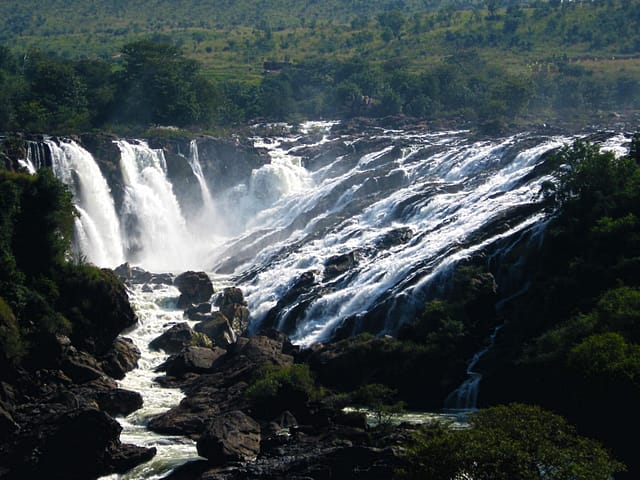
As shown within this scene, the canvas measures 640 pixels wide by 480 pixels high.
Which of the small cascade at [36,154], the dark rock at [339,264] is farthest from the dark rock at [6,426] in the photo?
the small cascade at [36,154]

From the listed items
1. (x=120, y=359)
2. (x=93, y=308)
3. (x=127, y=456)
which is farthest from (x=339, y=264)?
(x=127, y=456)

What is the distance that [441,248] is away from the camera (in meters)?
60.6

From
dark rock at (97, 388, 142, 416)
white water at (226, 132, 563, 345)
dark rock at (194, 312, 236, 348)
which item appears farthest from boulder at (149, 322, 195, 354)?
dark rock at (97, 388, 142, 416)

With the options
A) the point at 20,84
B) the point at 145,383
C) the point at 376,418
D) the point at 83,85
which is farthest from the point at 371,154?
the point at 376,418

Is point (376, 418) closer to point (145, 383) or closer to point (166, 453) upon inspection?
point (166, 453)

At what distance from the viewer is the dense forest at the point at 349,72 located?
351ft

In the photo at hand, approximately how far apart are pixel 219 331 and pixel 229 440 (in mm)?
22044

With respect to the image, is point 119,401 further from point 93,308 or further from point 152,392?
point 93,308

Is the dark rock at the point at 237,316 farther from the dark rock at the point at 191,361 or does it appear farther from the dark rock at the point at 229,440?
the dark rock at the point at 229,440

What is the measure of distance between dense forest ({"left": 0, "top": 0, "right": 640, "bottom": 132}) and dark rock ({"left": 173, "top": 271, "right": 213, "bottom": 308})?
33779 mm

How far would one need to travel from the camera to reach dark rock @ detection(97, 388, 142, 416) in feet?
154

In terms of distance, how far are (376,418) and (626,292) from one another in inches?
489

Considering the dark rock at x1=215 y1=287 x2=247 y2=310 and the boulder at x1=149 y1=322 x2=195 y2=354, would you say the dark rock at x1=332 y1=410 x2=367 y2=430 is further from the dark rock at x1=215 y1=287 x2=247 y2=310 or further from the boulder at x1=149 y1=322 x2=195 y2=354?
the dark rock at x1=215 y1=287 x2=247 y2=310

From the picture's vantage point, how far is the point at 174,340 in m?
59.7
